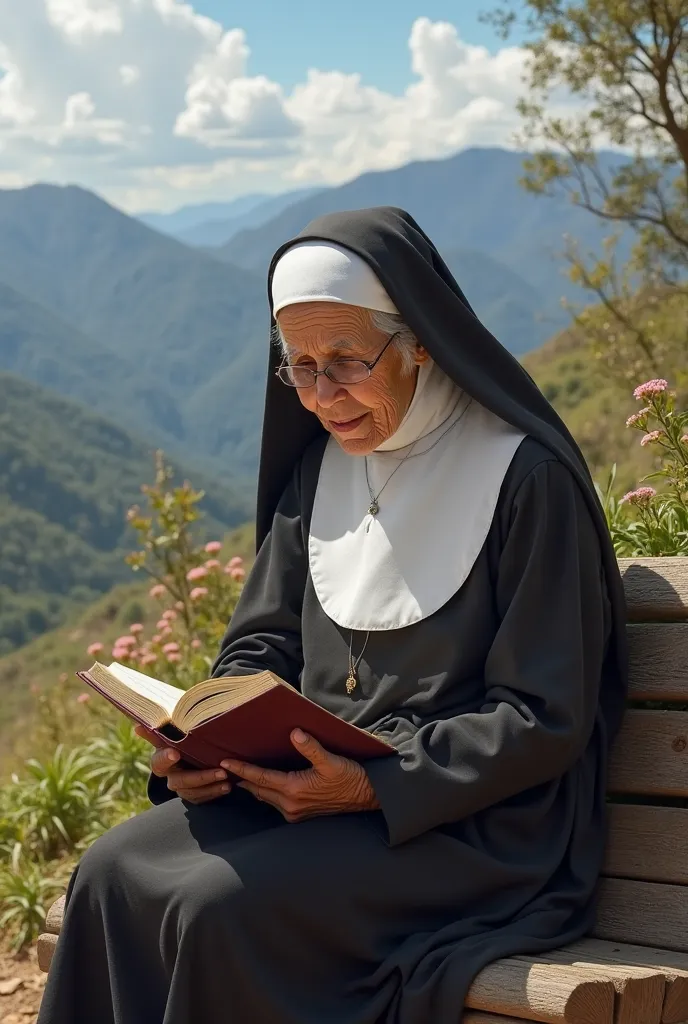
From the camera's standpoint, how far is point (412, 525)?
111 inches

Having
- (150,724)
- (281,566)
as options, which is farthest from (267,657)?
(150,724)

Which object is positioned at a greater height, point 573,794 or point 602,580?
point 602,580

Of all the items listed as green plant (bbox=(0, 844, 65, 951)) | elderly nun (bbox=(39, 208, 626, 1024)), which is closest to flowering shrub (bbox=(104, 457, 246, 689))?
green plant (bbox=(0, 844, 65, 951))

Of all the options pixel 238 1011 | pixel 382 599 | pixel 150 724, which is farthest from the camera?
pixel 382 599

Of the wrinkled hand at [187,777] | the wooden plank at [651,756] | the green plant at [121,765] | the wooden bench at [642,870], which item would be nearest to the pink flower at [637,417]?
the wooden bench at [642,870]

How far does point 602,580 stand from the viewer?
8.71 feet

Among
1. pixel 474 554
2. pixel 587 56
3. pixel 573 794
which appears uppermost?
pixel 587 56

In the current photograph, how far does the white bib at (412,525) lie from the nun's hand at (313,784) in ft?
1.29

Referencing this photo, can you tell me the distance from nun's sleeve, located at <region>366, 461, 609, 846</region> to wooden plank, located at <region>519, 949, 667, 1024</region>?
13.9 inches

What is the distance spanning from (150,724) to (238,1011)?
55 cm

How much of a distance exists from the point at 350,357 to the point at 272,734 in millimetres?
823

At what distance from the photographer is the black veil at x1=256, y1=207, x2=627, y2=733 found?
2609 mm

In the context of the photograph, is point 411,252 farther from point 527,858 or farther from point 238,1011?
point 238,1011

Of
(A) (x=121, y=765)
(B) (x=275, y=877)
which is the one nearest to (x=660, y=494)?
(B) (x=275, y=877)
